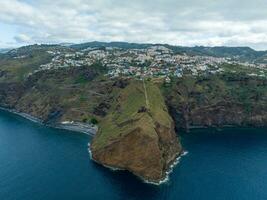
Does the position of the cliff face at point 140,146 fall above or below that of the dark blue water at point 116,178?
above

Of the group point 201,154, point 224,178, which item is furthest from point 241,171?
point 201,154

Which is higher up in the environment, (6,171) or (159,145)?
(159,145)

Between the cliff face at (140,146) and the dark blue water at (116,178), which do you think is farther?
the cliff face at (140,146)

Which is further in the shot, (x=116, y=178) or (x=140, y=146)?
(x=140, y=146)

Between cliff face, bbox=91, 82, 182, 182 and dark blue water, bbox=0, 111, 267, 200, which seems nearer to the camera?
dark blue water, bbox=0, 111, 267, 200

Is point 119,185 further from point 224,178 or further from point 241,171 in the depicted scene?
point 241,171

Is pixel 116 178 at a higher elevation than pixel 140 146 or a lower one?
lower

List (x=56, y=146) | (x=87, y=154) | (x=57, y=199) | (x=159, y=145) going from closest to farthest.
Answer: (x=57, y=199) → (x=159, y=145) → (x=87, y=154) → (x=56, y=146)

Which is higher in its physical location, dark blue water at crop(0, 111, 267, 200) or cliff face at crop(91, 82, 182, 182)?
cliff face at crop(91, 82, 182, 182)
